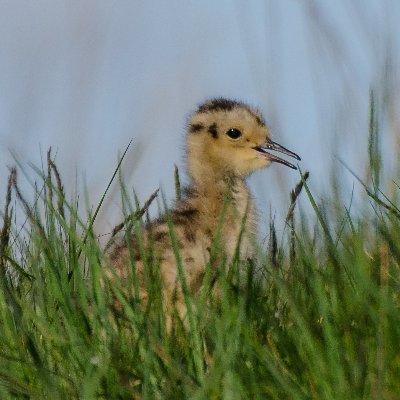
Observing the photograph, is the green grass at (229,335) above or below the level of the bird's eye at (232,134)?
below

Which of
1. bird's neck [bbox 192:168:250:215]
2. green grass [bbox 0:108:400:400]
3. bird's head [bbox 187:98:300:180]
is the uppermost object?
bird's head [bbox 187:98:300:180]

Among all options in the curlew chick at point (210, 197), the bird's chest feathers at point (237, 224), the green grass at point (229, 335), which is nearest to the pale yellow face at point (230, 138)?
the curlew chick at point (210, 197)

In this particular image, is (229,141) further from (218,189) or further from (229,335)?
(229,335)

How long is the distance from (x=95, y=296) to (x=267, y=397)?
578mm

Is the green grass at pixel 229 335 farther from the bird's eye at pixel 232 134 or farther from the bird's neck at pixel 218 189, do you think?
the bird's eye at pixel 232 134

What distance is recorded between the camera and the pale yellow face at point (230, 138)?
4691mm

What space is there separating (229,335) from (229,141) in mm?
2414

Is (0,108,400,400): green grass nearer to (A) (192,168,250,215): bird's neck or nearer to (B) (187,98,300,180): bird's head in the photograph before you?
(A) (192,168,250,215): bird's neck

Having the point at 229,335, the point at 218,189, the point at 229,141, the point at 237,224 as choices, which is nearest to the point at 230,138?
the point at 229,141

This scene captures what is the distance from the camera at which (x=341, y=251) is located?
2.88 metres

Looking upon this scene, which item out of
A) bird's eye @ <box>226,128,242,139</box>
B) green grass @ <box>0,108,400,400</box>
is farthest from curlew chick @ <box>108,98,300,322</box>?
green grass @ <box>0,108,400,400</box>

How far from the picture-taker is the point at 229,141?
15.7 feet

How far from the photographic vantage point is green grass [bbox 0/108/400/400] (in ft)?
7.37

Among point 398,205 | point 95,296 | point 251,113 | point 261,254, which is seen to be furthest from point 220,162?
point 261,254
